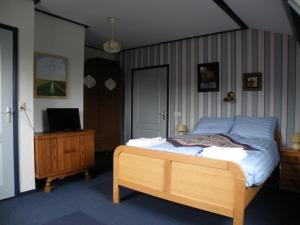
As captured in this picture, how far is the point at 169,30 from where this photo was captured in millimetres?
3898

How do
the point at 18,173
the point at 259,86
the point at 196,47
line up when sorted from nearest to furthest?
the point at 18,173
the point at 259,86
the point at 196,47

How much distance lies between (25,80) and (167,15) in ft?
6.52

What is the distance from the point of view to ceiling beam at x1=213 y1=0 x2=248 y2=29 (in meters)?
2.79

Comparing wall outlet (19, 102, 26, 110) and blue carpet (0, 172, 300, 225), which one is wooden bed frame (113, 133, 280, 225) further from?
wall outlet (19, 102, 26, 110)

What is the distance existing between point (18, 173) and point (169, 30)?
298 cm

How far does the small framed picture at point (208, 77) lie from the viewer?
4016mm

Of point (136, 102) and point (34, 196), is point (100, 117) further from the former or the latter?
point (34, 196)

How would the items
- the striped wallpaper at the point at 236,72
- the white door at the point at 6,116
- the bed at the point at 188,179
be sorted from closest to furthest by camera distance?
the bed at the point at 188,179
the white door at the point at 6,116
the striped wallpaper at the point at 236,72

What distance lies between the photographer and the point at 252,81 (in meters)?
3.66

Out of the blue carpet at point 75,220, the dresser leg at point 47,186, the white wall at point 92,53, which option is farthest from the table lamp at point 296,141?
the white wall at point 92,53

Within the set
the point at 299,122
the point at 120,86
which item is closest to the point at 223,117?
the point at 299,122

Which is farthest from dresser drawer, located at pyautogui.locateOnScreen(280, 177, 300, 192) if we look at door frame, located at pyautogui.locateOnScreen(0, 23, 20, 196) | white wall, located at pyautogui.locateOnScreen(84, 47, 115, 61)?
white wall, located at pyautogui.locateOnScreen(84, 47, 115, 61)

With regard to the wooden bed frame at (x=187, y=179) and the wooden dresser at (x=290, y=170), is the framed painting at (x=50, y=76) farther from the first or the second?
the wooden dresser at (x=290, y=170)

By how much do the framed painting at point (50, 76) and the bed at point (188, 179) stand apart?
139 centimetres
